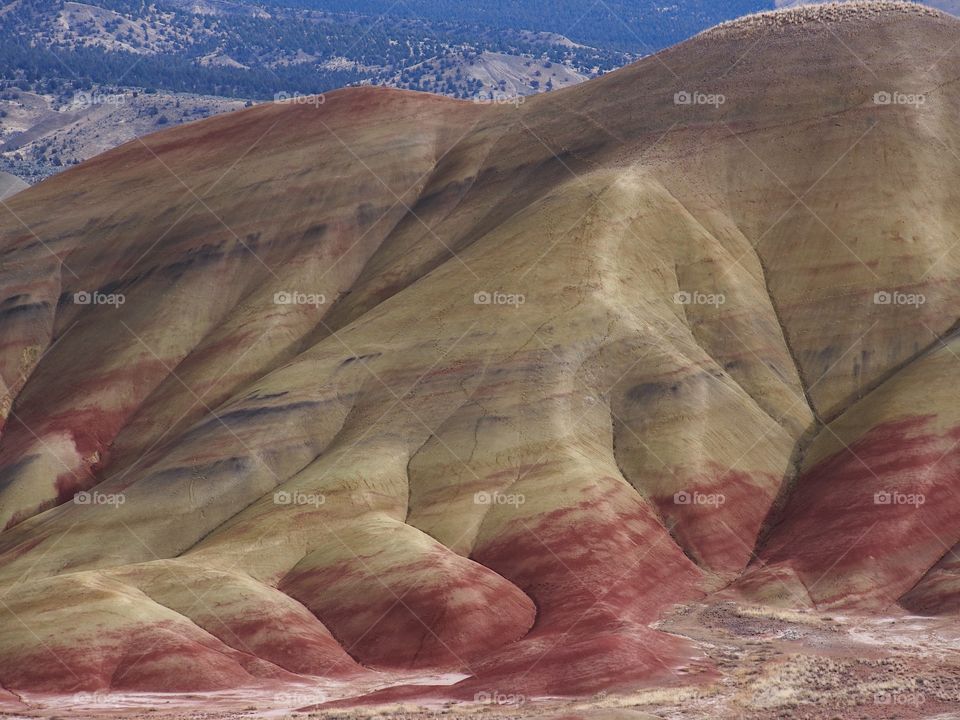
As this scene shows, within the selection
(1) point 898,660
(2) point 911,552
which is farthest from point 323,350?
(1) point 898,660

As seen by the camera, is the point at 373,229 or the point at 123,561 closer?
the point at 123,561

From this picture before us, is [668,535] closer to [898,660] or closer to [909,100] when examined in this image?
[898,660]

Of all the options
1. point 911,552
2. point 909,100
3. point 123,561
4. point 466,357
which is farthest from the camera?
point 909,100

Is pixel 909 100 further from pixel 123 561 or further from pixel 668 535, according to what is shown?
pixel 123 561

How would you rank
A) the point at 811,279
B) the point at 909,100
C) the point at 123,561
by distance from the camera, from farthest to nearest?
the point at 909,100 → the point at 811,279 → the point at 123,561

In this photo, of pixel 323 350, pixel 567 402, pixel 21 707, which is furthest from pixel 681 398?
pixel 21 707

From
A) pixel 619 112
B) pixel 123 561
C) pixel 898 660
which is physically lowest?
pixel 123 561

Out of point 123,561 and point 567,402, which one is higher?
point 567,402
